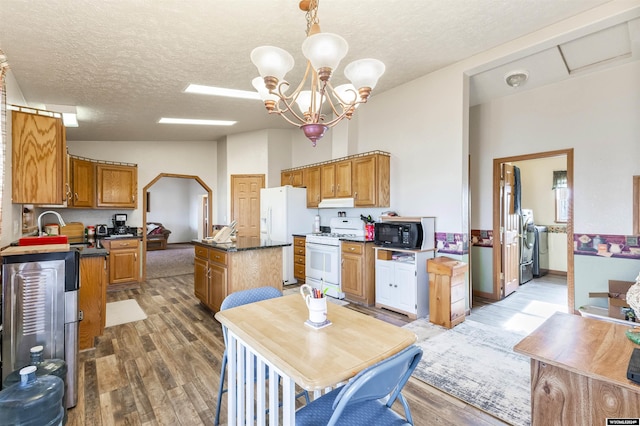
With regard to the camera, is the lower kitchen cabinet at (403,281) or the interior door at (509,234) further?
the interior door at (509,234)

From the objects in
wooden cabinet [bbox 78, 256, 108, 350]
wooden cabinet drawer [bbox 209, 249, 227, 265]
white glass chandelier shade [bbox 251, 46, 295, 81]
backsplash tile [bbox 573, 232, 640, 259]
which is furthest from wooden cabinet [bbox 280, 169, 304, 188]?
backsplash tile [bbox 573, 232, 640, 259]

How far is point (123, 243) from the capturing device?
17.0ft

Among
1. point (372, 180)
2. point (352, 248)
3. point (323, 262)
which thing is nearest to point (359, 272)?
point (352, 248)

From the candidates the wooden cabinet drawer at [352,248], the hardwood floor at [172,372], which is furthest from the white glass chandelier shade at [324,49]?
the wooden cabinet drawer at [352,248]

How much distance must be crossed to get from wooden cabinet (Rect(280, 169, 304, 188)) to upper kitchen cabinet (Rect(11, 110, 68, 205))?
3620 millimetres

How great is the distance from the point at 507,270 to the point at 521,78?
9.06ft

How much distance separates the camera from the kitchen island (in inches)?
134

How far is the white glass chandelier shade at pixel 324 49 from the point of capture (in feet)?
5.08

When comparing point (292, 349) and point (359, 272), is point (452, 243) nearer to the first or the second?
point (359, 272)

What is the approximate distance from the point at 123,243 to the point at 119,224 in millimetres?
635

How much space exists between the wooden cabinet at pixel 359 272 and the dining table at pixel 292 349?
2.43 metres

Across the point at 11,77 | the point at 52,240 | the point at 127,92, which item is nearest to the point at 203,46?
the point at 127,92

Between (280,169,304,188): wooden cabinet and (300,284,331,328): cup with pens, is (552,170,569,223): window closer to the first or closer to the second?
(280,169,304,188): wooden cabinet

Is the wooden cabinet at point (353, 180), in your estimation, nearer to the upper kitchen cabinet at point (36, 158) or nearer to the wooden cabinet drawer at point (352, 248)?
the wooden cabinet drawer at point (352, 248)
